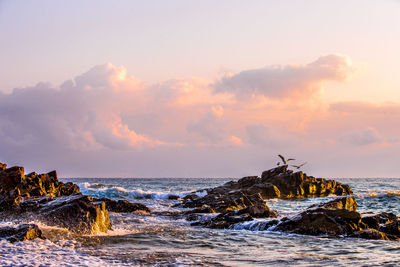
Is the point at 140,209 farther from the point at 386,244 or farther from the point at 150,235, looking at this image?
the point at 386,244

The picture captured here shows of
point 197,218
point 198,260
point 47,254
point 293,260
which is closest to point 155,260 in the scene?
point 198,260

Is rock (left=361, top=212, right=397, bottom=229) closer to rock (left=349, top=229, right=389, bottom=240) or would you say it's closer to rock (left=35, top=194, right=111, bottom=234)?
rock (left=349, top=229, right=389, bottom=240)

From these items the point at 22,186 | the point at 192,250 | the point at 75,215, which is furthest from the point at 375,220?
the point at 22,186

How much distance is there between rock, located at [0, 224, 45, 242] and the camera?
11.2 m

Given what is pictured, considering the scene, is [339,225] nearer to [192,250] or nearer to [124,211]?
[192,250]

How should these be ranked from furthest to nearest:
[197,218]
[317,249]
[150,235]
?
[197,218]
[150,235]
[317,249]

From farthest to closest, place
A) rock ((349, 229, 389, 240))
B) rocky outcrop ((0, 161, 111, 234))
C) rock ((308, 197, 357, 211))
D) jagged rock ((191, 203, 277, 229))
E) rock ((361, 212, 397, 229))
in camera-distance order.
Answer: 1. rock ((308, 197, 357, 211))
2. jagged rock ((191, 203, 277, 229))
3. rock ((361, 212, 397, 229))
4. rock ((349, 229, 389, 240))
5. rocky outcrop ((0, 161, 111, 234))

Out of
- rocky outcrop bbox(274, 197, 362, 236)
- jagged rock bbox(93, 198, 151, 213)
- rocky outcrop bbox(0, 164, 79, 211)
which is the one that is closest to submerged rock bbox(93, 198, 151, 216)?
jagged rock bbox(93, 198, 151, 213)

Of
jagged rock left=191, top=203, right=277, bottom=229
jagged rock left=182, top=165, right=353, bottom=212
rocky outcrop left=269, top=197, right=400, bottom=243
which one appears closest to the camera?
rocky outcrop left=269, top=197, right=400, bottom=243

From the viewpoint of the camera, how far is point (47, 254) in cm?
1020

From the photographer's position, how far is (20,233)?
37.7 feet

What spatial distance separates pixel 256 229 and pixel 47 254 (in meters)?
10.9

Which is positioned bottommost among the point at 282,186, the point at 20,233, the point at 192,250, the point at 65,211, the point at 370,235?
the point at 282,186

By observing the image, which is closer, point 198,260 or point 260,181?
point 198,260
